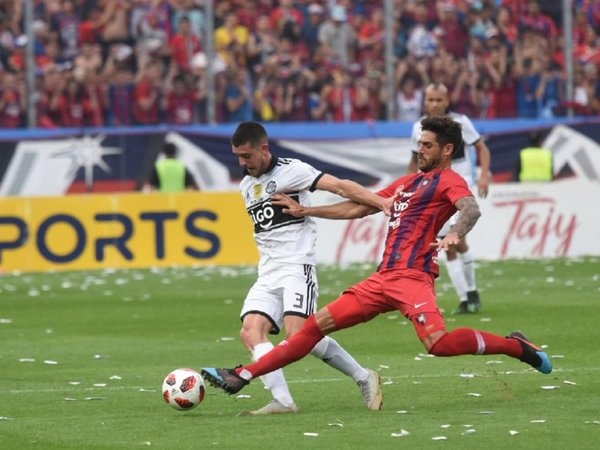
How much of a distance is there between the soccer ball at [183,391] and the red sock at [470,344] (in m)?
1.44

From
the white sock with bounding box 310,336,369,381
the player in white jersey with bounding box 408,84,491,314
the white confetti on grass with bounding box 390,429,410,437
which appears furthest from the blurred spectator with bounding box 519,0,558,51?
the white confetti on grass with bounding box 390,429,410,437

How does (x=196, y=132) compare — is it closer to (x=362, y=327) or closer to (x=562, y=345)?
(x=362, y=327)

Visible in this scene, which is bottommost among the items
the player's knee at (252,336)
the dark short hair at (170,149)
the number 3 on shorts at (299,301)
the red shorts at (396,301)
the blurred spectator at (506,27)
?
the dark short hair at (170,149)

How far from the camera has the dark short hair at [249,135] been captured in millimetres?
9461

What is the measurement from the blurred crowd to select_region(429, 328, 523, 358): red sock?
50.3ft

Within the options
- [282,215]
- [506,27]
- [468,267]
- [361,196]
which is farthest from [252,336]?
[506,27]

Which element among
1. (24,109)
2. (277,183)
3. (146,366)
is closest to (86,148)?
(24,109)

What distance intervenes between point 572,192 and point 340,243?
3.65 m

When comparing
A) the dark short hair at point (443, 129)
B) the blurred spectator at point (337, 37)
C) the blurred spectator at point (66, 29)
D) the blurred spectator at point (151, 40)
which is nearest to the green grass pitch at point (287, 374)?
the dark short hair at point (443, 129)

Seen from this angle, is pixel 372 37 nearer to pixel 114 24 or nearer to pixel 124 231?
pixel 114 24

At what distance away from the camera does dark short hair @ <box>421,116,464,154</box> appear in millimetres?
9289

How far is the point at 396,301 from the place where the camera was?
9117 mm

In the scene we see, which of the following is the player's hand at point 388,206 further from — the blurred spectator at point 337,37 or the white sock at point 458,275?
the blurred spectator at point 337,37

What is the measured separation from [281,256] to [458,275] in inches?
237
